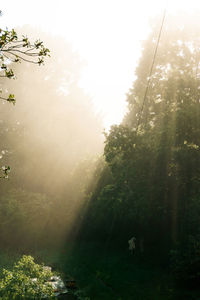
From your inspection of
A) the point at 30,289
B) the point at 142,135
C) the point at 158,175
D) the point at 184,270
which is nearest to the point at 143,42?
the point at 142,135

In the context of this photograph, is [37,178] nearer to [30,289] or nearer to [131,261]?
[131,261]

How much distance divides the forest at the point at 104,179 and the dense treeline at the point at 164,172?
0.22ft

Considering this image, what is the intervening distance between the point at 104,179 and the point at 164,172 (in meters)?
9.37

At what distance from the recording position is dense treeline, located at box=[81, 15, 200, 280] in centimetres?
1337

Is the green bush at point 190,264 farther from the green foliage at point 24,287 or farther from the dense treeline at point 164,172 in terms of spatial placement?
the green foliage at point 24,287

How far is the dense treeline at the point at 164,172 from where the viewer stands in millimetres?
13367

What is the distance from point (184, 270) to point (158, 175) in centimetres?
580

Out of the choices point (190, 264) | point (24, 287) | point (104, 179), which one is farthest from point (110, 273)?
point (104, 179)

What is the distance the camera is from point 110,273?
13.4 m

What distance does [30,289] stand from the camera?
823 cm

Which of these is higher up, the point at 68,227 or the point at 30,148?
the point at 30,148

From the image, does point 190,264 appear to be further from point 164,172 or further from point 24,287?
point 24,287

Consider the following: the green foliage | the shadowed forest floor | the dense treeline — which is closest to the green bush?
the dense treeline

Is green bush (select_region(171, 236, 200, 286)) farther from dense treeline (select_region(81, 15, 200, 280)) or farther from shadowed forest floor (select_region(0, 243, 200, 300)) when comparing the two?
shadowed forest floor (select_region(0, 243, 200, 300))
